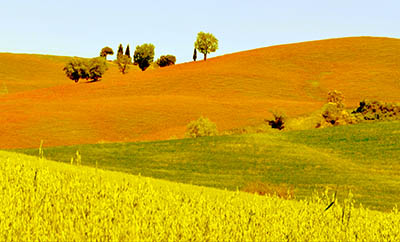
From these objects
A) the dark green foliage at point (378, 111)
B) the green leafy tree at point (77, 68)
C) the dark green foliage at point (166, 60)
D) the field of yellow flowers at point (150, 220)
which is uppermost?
the dark green foliage at point (166, 60)

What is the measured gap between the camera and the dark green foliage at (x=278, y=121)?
5666 centimetres

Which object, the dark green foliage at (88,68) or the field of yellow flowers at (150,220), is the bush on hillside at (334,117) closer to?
the field of yellow flowers at (150,220)

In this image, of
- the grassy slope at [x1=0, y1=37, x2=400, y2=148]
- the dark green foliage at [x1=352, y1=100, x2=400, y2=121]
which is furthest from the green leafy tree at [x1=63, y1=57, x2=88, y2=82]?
the dark green foliage at [x1=352, y1=100, x2=400, y2=121]

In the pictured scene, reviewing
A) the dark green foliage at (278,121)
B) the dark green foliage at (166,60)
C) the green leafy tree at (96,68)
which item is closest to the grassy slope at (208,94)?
the dark green foliage at (278,121)

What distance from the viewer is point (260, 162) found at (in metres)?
34.4

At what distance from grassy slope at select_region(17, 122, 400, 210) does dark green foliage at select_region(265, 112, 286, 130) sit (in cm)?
1042

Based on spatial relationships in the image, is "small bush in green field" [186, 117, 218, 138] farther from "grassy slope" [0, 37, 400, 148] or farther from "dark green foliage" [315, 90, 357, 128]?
"dark green foliage" [315, 90, 357, 128]

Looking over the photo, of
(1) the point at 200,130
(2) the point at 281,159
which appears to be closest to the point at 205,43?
(1) the point at 200,130

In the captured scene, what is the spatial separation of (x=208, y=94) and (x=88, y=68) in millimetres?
39231

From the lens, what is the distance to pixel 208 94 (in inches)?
3142

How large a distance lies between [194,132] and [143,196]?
1655 inches

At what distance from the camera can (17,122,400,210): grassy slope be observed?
28.5 meters

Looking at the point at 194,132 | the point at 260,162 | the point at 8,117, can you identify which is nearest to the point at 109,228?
the point at 260,162

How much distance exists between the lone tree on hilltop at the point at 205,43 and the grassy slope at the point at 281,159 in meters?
79.7
